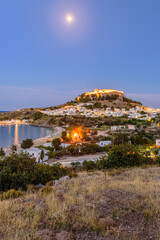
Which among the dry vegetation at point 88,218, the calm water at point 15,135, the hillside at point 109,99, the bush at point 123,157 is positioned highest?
the hillside at point 109,99

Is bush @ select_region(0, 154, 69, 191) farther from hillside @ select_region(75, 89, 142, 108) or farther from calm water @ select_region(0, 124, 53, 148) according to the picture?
hillside @ select_region(75, 89, 142, 108)

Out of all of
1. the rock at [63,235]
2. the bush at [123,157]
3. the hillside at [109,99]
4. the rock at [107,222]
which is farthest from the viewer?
the hillside at [109,99]

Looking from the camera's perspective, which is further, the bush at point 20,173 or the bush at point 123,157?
the bush at point 123,157

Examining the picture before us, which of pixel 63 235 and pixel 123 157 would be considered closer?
pixel 63 235

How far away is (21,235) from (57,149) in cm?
2117

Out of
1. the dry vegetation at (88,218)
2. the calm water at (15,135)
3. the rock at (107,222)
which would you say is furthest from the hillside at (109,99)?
the rock at (107,222)

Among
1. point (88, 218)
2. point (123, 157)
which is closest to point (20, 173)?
point (88, 218)

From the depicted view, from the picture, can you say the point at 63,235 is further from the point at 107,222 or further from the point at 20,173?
the point at 20,173

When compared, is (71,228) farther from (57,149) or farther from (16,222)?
(57,149)

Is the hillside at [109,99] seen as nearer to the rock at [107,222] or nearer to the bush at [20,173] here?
the bush at [20,173]

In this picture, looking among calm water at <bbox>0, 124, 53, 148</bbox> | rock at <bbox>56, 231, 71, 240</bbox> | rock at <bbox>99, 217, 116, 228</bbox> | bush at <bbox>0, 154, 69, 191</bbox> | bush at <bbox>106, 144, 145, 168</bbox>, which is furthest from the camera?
calm water at <bbox>0, 124, 53, 148</bbox>

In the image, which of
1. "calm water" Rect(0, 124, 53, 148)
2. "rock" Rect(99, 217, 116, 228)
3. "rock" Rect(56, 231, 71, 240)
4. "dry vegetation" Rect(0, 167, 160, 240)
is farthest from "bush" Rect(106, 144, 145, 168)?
"calm water" Rect(0, 124, 53, 148)

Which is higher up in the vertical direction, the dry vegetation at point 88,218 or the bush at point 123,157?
the dry vegetation at point 88,218

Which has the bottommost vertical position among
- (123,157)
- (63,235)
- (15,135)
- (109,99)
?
(15,135)
